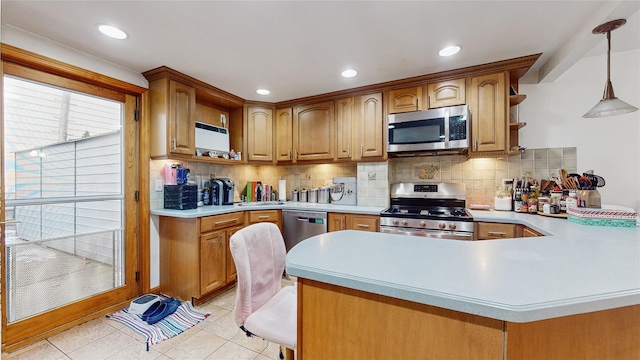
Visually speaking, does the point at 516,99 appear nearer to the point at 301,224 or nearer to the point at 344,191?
the point at 344,191

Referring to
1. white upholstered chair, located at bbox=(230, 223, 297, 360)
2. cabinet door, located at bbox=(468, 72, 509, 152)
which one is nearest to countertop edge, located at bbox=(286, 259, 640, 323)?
white upholstered chair, located at bbox=(230, 223, 297, 360)

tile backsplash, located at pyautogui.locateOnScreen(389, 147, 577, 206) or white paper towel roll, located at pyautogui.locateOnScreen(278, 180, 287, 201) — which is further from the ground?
tile backsplash, located at pyautogui.locateOnScreen(389, 147, 577, 206)

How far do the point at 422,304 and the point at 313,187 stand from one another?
9.50 feet

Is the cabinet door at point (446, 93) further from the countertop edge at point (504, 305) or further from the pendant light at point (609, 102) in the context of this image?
the countertop edge at point (504, 305)

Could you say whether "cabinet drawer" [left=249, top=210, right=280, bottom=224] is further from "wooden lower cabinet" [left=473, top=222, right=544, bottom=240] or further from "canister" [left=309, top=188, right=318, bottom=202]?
"wooden lower cabinet" [left=473, top=222, right=544, bottom=240]

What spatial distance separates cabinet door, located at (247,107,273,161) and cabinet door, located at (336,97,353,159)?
0.98 m

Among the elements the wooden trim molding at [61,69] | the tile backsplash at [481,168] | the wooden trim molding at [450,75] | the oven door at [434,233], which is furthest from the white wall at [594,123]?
the wooden trim molding at [61,69]

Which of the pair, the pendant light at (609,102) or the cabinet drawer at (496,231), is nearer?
the pendant light at (609,102)

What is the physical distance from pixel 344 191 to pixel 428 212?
1074 mm

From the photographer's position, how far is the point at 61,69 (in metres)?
1.95

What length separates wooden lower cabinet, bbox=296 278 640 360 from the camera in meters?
0.68

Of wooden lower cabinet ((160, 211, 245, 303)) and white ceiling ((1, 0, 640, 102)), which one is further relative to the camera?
wooden lower cabinet ((160, 211, 245, 303))

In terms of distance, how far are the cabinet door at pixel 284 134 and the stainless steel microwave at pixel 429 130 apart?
1337 millimetres

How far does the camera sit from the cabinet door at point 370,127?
2855 millimetres
